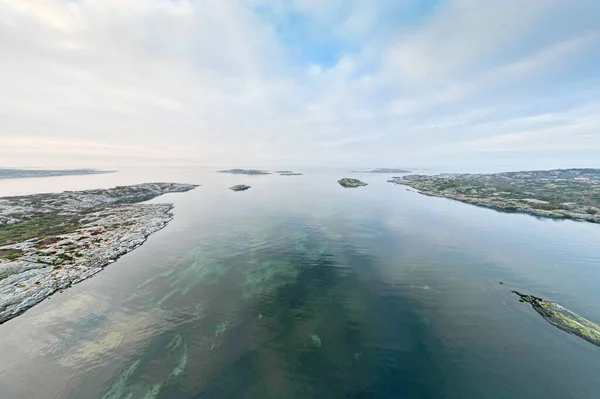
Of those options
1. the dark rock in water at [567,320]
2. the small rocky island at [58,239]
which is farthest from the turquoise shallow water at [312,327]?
the small rocky island at [58,239]

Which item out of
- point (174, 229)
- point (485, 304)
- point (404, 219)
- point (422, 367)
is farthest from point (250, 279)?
point (404, 219)

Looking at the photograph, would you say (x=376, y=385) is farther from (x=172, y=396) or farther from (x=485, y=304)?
(x=485, y=304)

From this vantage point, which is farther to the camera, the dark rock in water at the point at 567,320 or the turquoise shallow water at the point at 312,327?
the dark rock in water at the point at 567,320

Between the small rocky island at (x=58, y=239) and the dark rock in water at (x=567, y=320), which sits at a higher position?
the small rocky island at (x=58, y=239)

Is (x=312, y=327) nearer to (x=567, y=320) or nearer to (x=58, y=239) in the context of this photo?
(x=567, y=320)

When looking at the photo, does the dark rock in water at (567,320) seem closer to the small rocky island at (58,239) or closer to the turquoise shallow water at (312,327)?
the turquoise shallow water at (312,327)

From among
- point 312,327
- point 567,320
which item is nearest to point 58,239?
point 312,327
